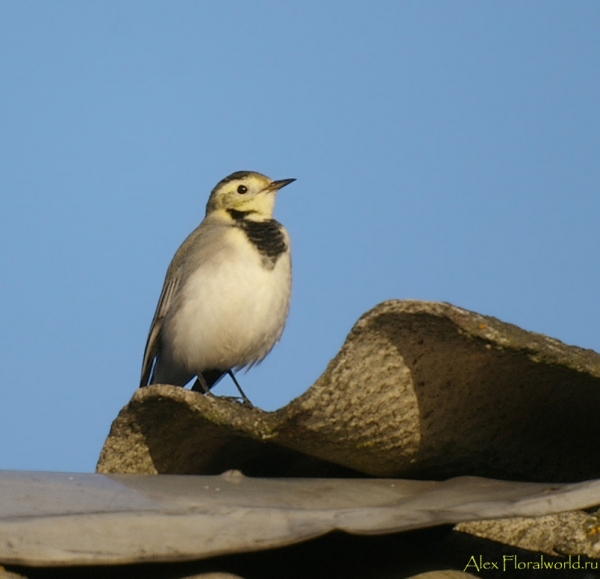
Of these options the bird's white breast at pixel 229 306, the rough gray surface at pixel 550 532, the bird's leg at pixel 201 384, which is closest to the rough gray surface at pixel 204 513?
the rough gray surface at pixel 550 532

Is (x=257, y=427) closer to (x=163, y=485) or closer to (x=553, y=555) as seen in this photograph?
(x=163, y=485)

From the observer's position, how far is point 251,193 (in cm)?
829

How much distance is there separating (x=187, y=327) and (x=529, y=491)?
4889 millimetres

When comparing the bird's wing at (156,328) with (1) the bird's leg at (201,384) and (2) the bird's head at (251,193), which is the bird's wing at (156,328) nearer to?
(1) the bird's leg at (201,384)

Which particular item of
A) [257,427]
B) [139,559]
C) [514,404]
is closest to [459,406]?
[514,404]

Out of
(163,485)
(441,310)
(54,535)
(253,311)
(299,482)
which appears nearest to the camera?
(54,535)

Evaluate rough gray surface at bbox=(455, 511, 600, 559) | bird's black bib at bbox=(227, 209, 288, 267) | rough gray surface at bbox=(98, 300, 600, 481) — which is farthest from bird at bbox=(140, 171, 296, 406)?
rough gray surface at bbox=(455, 511, 600, 559)

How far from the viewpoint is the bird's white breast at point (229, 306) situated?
7.40m

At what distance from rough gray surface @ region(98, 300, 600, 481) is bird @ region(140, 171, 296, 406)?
3.64m

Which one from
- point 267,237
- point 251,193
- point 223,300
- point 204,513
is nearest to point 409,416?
point 204,513

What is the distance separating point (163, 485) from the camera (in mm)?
3082

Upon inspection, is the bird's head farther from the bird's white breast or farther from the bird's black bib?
the bird's white breast

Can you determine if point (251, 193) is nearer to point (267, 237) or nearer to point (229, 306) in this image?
point (267, 237)

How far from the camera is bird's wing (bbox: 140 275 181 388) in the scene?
7805 millimetres
